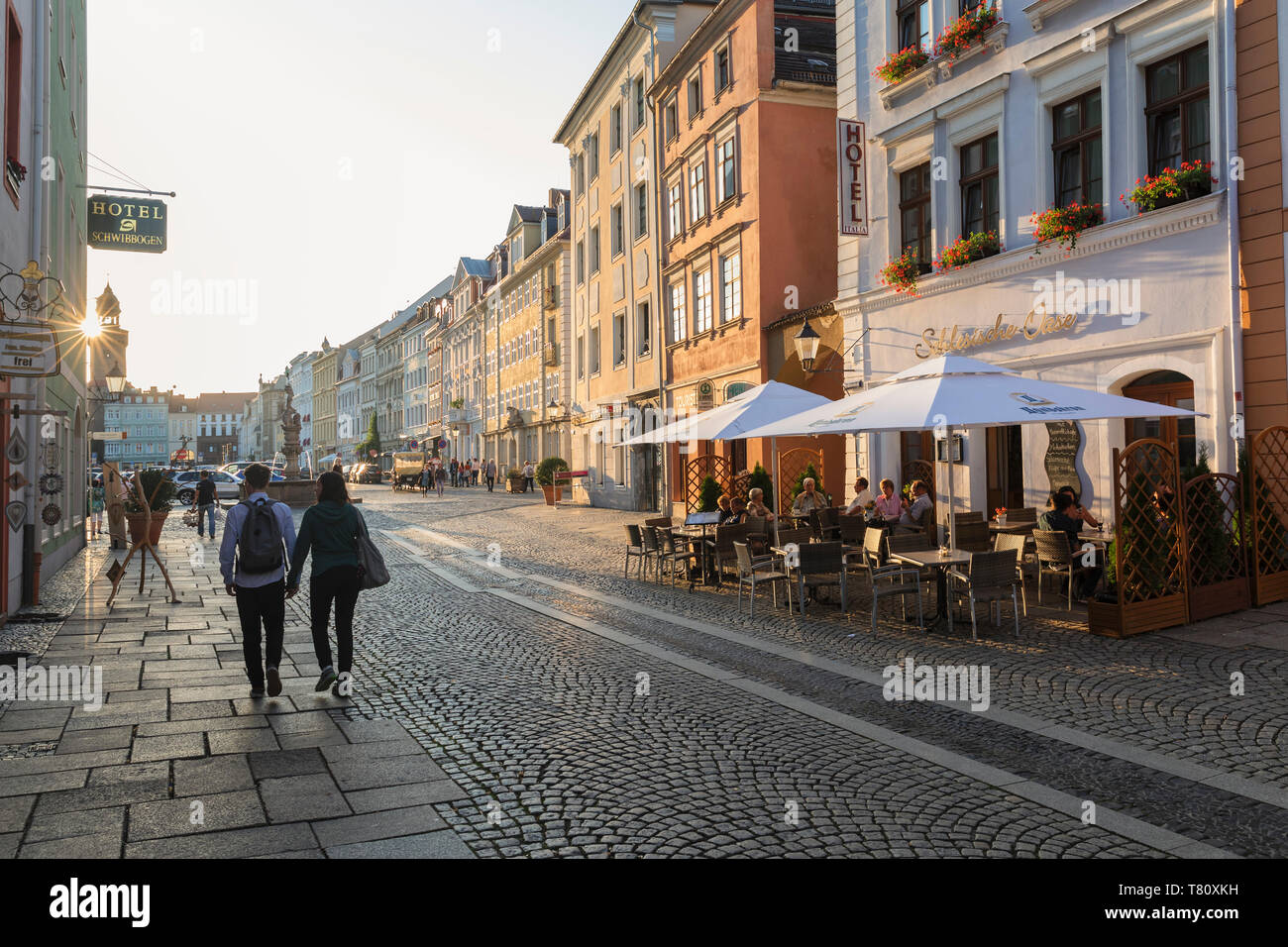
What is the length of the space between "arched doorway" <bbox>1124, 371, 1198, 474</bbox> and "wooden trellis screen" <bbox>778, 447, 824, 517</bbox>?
6.96 metres

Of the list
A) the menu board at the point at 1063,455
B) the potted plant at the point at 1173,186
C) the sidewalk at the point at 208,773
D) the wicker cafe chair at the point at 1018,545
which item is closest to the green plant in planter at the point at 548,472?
the menu board at the point at 1063,455

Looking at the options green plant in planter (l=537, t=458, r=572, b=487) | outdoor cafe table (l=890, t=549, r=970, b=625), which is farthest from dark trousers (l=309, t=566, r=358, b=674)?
green plant in planter (l=537, t=458, r=572, b=487)

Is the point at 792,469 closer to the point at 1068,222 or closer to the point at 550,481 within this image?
the point at 1068,222

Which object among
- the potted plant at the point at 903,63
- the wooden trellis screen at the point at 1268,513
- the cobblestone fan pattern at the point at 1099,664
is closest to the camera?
the cobblestone fan pattern at the point at 1099,664

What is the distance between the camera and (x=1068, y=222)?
13508 mm

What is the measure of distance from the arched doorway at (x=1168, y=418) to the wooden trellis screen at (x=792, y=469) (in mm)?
6962

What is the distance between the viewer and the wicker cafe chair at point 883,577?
976 centimetres

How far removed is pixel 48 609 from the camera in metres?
11.4

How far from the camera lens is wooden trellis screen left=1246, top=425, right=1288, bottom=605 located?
32.9 ft

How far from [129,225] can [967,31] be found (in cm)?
1531

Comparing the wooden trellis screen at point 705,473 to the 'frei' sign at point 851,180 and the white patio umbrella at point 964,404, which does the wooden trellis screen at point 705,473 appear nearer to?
the 'frei' sign at point 851,180

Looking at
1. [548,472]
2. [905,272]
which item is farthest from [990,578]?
[548,472]

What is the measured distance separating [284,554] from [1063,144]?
12.9 meters
